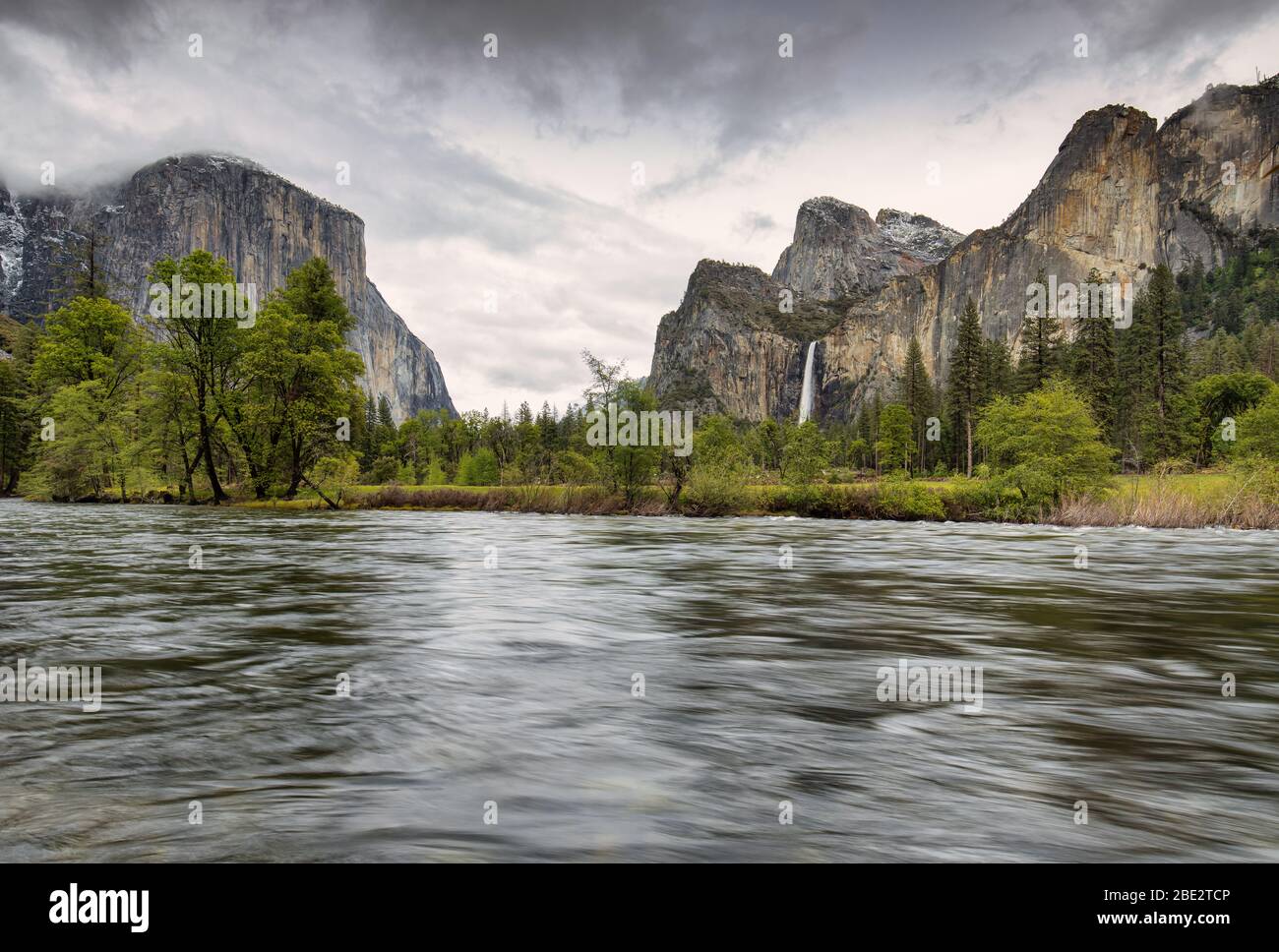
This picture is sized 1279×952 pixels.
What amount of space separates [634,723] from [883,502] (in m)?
34.4

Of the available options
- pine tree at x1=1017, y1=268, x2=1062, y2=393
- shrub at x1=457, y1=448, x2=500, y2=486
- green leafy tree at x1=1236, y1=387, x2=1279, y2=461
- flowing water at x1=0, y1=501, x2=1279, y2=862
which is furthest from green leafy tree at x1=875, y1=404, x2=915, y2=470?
flowing water at x1=0, y1=501, x2=1279, y2=862

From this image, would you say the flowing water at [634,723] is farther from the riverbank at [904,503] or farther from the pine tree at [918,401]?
the pine tree at [918,401]

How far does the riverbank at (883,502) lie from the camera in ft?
90.4

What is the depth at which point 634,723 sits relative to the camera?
551 cm

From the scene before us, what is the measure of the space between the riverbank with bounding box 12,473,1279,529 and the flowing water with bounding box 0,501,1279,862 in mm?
16631

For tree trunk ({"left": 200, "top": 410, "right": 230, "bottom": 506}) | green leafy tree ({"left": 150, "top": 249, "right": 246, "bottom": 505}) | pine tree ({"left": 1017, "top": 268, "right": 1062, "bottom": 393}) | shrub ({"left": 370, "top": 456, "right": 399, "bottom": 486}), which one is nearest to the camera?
green leafy tree ({"left": 150, "top": 249, "right": 246, "bottom": 505})

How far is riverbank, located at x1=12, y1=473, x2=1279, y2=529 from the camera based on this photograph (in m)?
27.5

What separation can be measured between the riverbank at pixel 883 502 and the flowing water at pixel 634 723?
54.6ft

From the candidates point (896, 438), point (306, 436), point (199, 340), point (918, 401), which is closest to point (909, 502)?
point (306, 436)

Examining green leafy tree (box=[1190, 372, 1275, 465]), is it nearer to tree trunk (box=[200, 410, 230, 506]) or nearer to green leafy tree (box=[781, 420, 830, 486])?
green leafy tree (box=[781, 420, 830, 486])

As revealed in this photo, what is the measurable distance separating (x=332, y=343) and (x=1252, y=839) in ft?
166
